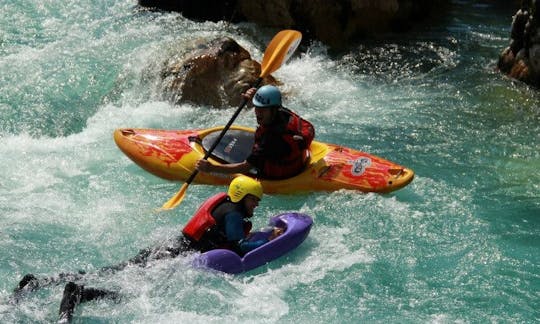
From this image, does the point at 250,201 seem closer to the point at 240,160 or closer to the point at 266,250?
the point at 266,250

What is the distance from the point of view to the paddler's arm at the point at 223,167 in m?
6.25

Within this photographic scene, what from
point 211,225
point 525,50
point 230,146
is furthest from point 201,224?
point 525,50

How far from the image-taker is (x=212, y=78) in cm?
877

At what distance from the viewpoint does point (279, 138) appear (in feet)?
20.3

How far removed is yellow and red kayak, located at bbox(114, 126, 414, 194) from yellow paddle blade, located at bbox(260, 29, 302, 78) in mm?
745

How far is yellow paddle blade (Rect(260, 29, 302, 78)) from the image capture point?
7.25m

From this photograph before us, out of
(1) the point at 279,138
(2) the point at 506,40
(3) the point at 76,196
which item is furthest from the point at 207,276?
(2) the point at 506,40

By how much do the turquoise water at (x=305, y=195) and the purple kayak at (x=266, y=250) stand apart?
0.08 meters

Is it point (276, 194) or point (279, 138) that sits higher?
point (279, 138)

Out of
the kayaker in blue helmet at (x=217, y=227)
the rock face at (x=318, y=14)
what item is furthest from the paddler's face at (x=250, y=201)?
the rock face at (x=318, y=14)

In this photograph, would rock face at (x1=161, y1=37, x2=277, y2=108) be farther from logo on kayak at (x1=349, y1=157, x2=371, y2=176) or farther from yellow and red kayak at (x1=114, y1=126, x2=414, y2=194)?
logo on kayak at (x1=349, y1=157, x2=371, y2=176)

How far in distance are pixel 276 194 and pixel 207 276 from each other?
1509mm

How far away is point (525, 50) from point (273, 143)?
4.81m

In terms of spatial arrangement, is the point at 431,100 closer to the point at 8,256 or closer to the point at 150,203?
the point at 150,203
